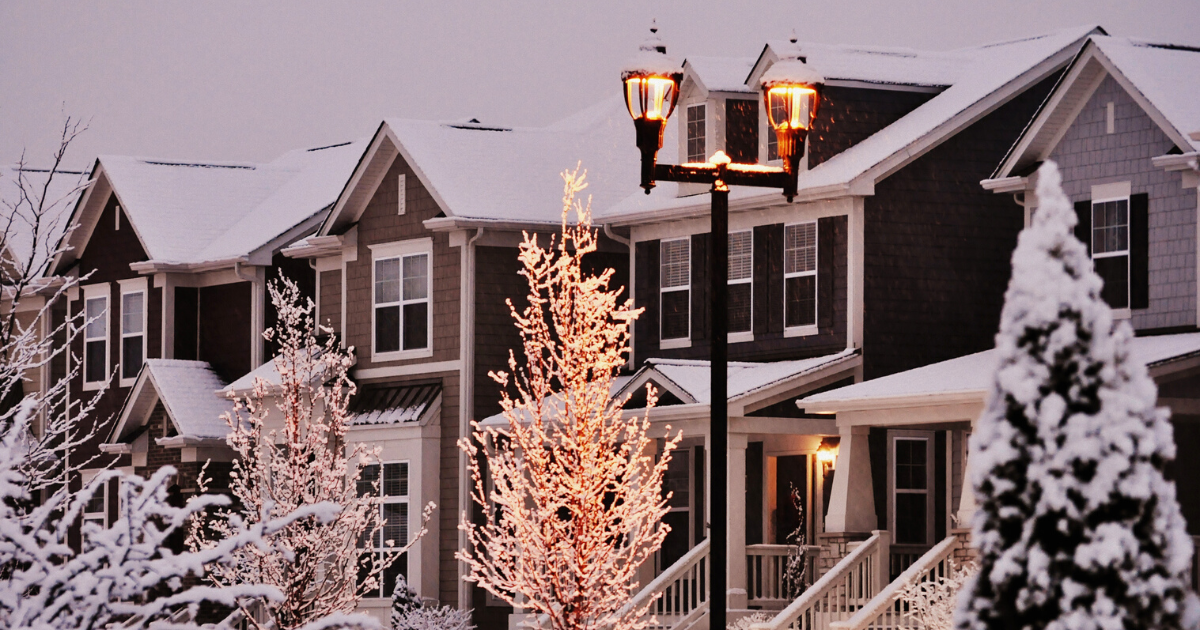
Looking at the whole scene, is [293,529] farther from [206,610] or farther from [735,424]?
[206,610]

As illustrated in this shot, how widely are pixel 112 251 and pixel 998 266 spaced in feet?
62.7

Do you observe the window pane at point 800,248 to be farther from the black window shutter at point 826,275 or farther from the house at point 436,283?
the house at point 436,283

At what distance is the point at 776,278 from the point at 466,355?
5653mm

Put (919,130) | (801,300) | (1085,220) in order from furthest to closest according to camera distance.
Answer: (801,300)
(919,130)
(1085,220)

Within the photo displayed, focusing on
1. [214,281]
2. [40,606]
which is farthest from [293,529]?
[214,281]

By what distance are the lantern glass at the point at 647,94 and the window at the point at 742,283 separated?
46.3 feet

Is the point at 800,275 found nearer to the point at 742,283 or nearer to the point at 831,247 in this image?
the point at 831,247

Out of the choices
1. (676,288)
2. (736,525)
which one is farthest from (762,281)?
(736,525)

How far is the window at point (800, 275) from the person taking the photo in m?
27.4

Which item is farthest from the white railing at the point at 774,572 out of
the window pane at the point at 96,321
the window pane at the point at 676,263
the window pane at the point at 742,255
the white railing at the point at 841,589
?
the window pane at the point at 96,321

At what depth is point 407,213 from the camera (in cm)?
3206

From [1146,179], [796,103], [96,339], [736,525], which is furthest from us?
[96,339]

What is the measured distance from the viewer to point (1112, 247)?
2442cm

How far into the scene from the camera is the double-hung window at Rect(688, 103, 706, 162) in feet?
96.4
